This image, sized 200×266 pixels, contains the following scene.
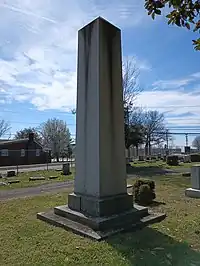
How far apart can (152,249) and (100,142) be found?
226 centimetres

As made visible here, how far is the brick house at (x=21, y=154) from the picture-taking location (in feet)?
123

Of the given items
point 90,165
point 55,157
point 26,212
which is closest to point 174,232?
point 90,165

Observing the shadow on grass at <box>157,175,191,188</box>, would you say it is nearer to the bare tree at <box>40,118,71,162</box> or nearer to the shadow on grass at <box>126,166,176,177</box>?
the shadow on grass at <box>126,166,176,177</box>

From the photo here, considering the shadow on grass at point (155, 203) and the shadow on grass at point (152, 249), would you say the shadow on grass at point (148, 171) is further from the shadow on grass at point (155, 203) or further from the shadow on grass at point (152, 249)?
the shadow on grass at point (152, 249)

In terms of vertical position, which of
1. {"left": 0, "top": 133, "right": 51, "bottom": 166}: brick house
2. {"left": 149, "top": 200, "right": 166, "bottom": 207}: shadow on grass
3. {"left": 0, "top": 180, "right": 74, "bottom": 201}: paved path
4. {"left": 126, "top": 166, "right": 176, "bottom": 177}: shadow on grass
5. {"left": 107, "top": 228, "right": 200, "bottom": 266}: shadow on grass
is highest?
{"left": 0, "top": 133, "right": 51, "bottom": 166}: brick house

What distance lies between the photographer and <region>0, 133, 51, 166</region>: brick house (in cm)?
3744

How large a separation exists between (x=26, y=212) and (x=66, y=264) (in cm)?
330

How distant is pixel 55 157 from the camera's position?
158ft

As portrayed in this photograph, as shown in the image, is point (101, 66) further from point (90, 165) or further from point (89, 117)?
point (90, 165)

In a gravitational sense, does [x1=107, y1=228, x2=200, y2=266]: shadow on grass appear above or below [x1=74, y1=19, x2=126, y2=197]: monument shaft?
below

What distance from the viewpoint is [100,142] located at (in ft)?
18.0

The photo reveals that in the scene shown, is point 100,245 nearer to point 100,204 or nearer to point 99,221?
point 99,221

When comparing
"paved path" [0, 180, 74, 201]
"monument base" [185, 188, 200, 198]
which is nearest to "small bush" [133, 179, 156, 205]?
"monument base" [185, 188, 200, 198]

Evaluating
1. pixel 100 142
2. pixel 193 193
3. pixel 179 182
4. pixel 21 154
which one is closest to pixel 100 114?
pixel 100 142
